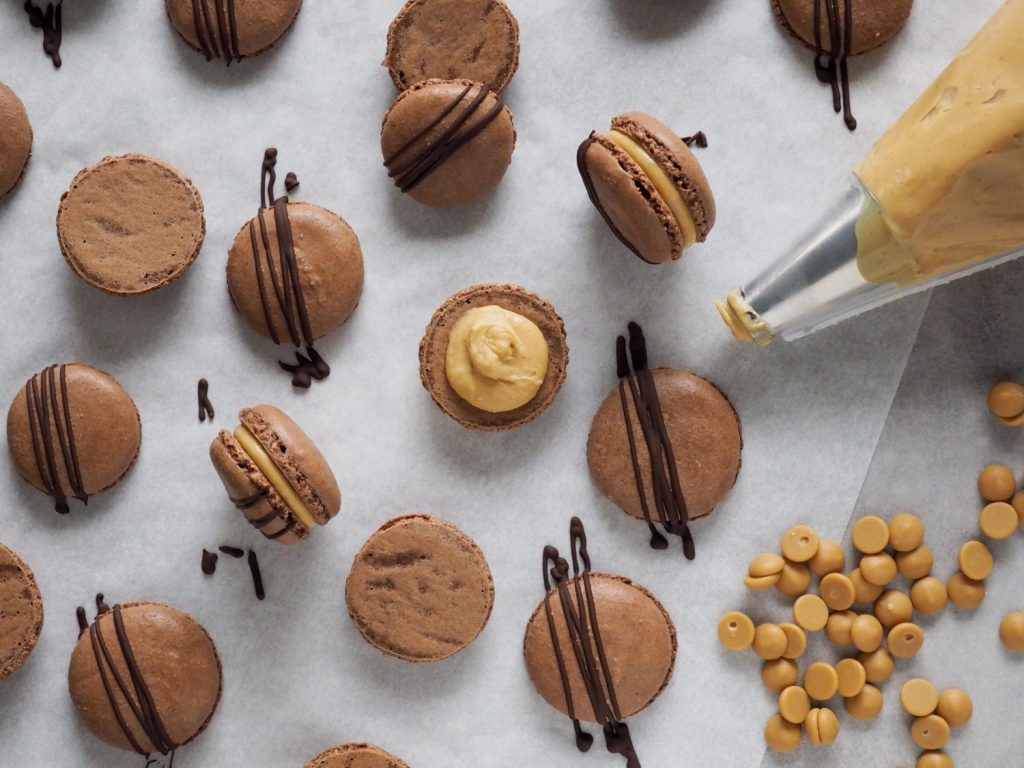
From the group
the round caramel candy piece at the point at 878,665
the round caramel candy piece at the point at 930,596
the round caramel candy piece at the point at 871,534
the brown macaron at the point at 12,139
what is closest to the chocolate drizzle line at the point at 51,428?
the brown macaron at the point at 12,139

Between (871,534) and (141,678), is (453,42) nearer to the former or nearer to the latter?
(871,534)

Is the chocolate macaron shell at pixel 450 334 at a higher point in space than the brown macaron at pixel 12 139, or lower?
lower

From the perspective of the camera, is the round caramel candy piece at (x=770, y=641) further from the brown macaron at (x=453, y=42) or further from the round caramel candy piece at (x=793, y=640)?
the brown macaron at (x=453, y=42)

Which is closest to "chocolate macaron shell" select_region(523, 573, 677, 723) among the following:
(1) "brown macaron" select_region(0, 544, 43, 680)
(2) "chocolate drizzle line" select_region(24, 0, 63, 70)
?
(1) "brown macaron" select_region(0, 544, 43, 680)

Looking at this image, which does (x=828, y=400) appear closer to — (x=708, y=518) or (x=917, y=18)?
(x=708, y=518)

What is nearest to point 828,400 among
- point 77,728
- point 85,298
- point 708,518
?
point 708,518

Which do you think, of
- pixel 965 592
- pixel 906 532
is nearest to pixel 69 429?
pixel 906 532
